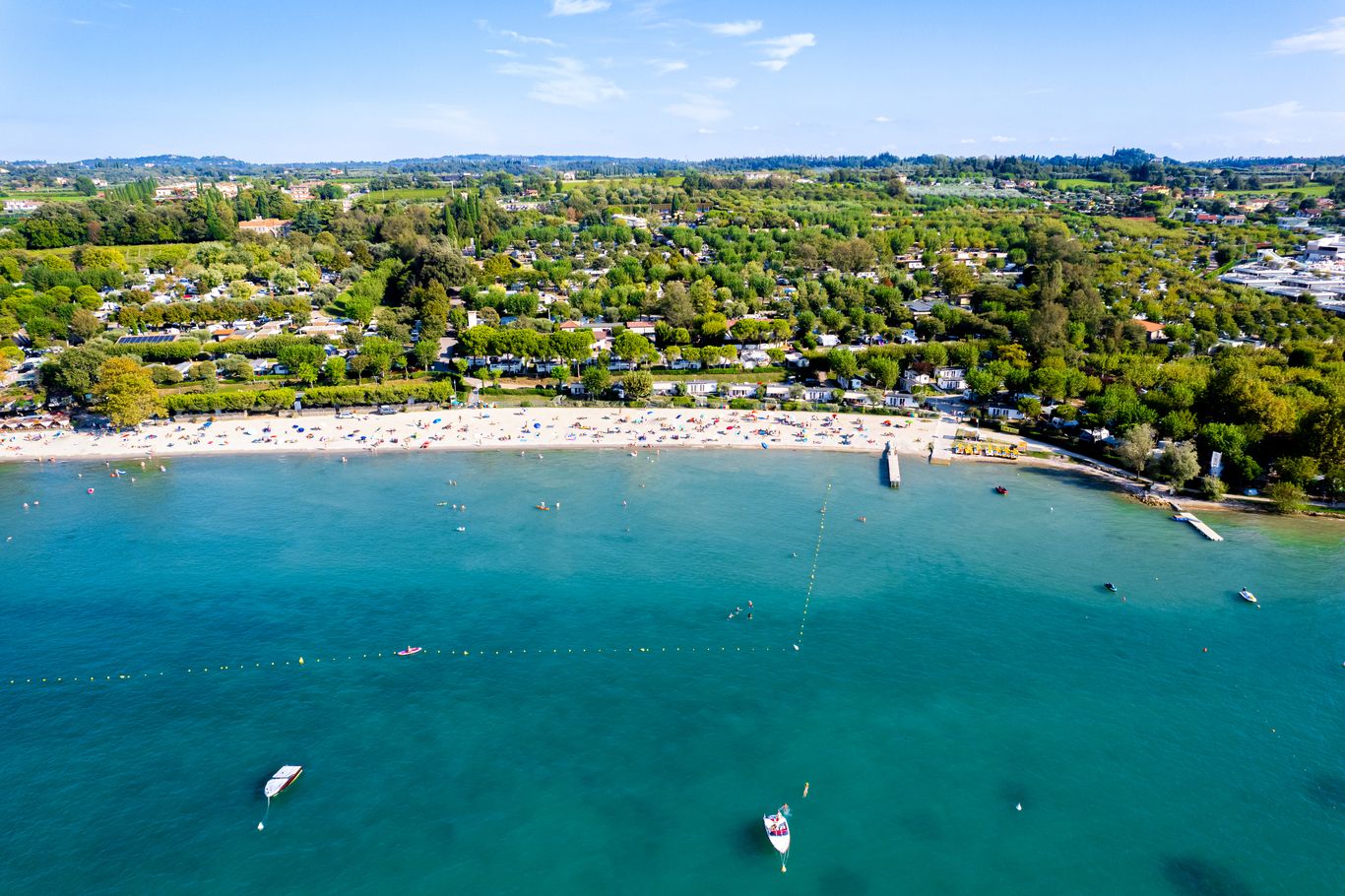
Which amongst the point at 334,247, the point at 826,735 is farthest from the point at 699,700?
the point at 334,247

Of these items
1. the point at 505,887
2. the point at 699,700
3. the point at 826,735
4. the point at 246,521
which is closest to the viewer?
the point at 505,887

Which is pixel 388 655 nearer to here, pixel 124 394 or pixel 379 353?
pixel 124 394

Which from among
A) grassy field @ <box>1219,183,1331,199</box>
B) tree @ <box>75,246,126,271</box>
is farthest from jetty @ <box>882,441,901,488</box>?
grassy field @ <box>1219,183,1331,199</box>

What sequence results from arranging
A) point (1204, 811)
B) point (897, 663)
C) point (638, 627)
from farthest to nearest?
point (638, 627)
point (897, 663)
point (1204, 811)

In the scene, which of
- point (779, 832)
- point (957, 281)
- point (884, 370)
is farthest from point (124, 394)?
point (957, 281)

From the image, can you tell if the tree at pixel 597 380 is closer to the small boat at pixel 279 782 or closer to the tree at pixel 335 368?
the tree at pixel 335 368

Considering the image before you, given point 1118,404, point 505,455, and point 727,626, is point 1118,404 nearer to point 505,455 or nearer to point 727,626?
point 727,626

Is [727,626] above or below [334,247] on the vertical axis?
below

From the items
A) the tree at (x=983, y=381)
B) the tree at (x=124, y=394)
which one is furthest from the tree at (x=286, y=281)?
the tree at (x=983, y=381)

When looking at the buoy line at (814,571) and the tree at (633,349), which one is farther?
the tree at (633,349)
